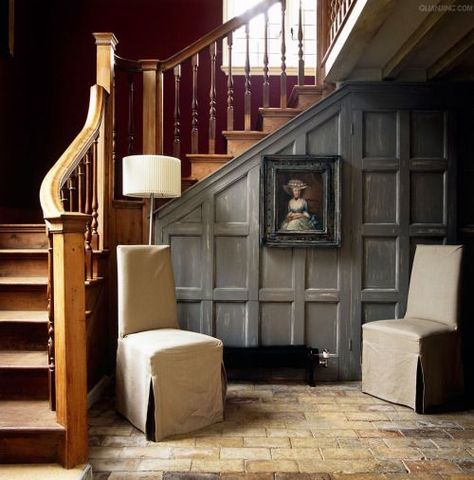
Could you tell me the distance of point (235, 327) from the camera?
407 centimetres

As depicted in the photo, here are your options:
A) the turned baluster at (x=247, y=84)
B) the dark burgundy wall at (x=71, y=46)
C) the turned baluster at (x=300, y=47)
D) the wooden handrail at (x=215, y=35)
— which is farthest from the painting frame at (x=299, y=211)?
the dark burgundy wall at (x=71, y=46)

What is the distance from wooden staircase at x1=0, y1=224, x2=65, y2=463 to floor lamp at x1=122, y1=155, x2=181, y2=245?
2.82 ft

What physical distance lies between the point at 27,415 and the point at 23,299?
0.97 metres

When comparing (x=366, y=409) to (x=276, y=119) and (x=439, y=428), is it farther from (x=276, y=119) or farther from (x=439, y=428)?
(x=276, y=119)

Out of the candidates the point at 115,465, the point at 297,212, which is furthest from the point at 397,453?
the point at 297,212

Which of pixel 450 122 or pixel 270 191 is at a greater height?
pixel 450 122

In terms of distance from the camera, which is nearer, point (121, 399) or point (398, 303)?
point (121, 399)

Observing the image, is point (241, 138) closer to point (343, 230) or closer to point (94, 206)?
point (343, 230)

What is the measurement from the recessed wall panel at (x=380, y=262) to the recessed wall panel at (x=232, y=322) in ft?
3.47

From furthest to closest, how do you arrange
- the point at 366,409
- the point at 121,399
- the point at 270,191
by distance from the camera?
the point at 270,191, the point at 366,409, the point at 121,399

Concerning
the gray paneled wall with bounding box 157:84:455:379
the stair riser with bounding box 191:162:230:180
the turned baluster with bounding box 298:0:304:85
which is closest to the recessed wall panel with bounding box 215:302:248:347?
the gray paneled wall with bounding box 157:84:455:379

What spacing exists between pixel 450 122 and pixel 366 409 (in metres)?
2.41

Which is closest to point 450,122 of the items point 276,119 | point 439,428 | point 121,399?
point 276,119

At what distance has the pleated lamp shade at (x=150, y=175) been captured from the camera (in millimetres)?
3453
